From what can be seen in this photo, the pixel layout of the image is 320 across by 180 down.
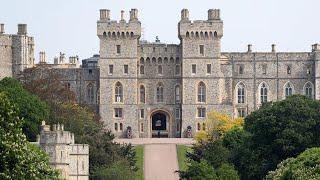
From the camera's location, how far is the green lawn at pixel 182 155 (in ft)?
273

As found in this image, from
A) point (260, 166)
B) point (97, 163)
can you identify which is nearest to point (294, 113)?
point (260, 166)

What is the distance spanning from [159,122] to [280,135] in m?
36.3

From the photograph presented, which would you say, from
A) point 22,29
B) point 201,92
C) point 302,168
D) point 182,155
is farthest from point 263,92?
point 302,168

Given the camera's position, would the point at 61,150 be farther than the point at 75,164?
No

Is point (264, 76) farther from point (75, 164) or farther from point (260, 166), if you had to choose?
point (75, 164)

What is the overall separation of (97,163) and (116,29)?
30.9 meters

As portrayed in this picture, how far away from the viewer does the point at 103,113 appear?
98.8 meters

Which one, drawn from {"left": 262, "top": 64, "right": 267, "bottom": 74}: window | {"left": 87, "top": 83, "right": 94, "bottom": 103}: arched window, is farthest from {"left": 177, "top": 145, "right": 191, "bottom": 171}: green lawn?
{"left": 262, "top": 64, "right": 267, "bottom": 74}: window

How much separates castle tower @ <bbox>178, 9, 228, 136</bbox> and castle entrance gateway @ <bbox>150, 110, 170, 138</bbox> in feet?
7.38

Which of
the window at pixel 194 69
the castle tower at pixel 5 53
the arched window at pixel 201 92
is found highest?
the castle tower at pixel 5 53

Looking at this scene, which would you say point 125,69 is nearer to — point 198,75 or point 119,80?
point 119,80

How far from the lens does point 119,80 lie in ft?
324

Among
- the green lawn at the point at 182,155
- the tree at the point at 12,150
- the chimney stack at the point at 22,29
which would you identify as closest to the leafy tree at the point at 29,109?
the green lawn at the point at 182,155

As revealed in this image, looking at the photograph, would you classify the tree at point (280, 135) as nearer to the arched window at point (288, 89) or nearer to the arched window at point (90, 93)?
the arched window at point (288, 89)
